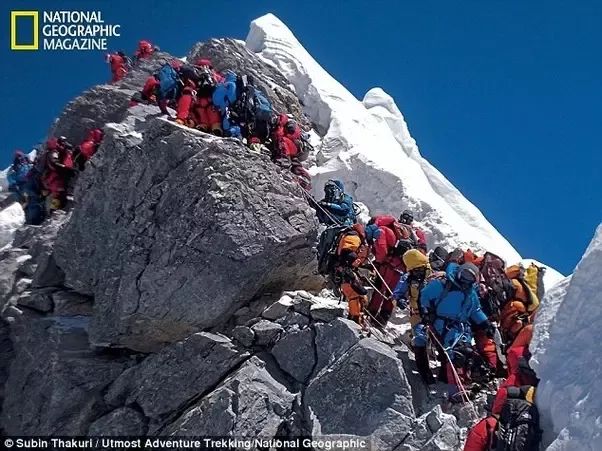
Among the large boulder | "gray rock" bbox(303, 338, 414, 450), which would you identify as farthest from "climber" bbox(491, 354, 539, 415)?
the large boulder

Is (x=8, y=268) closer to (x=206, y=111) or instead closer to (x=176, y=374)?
(x=206, y=111)

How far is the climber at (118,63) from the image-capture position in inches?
1029

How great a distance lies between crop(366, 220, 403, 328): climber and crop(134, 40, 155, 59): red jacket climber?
724 inches

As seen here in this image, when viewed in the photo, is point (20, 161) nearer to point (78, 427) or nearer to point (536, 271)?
point (78, 427)

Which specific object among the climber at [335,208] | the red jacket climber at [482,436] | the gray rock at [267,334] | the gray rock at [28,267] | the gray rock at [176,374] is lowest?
the red jacket climber at [482,436]

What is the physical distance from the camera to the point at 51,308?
538 inches

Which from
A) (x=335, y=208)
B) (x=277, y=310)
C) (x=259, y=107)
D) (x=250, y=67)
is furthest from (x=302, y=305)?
(x=250, y=67)

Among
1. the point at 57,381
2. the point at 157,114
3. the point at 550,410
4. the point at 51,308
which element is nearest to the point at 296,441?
the point at 550,410

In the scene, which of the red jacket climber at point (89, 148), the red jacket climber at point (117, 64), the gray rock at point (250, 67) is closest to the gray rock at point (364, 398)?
the red jacket climber at point (89, 148)

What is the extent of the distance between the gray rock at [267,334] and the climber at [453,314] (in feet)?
8.23

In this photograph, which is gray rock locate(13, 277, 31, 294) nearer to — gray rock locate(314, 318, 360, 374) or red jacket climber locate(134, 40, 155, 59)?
gray rock locate(314, 318, 360, 374)

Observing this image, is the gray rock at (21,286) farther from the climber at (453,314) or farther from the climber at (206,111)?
the climber at (453,314)

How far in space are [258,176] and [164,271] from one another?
2.76m

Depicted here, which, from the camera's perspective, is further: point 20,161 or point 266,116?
point 20,161
